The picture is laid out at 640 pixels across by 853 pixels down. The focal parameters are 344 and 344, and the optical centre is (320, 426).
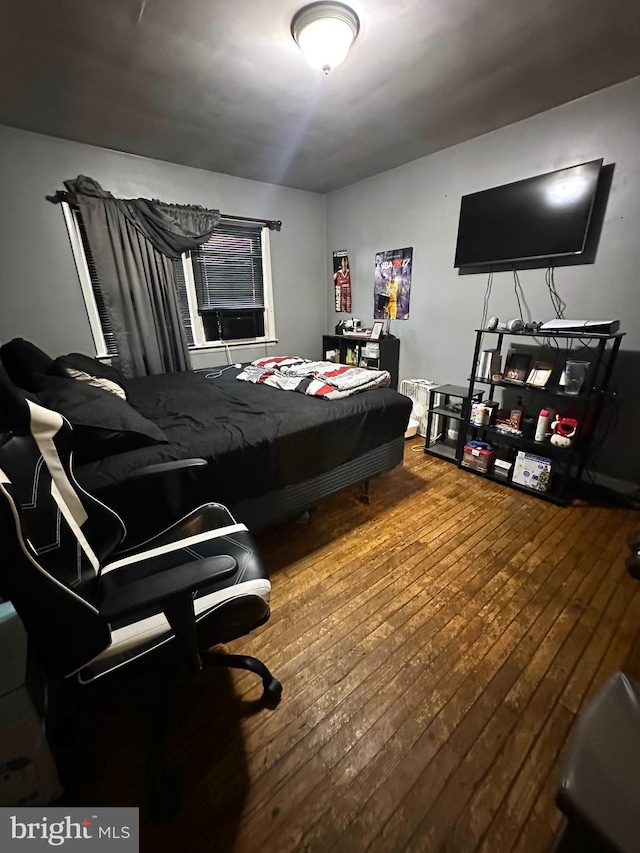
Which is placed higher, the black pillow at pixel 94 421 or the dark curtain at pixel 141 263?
the dark curtain at pixel 141 263

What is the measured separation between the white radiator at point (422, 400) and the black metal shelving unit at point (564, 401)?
411 millimetres

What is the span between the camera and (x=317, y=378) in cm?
242

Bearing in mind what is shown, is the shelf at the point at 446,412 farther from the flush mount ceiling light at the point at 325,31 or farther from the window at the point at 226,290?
the flush mount ceiling light at the point at 325,31

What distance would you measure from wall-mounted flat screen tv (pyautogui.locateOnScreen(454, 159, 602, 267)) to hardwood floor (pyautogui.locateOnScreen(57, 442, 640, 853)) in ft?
6.27

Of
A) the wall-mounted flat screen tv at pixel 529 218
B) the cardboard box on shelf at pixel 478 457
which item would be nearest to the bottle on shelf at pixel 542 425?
the cardboard box on shelf at pixel 478 457

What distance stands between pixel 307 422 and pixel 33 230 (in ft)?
8.76

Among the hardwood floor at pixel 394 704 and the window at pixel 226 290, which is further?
the window at pixel 226 290

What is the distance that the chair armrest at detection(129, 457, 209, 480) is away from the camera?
1.29 m

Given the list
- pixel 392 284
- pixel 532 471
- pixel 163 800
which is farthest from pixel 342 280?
pixel 163 800

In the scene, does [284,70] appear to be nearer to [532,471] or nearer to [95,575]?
[95,575]

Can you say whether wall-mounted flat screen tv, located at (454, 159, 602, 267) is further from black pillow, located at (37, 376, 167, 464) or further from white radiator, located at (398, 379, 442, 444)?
black pillow, located at (37, 376, 167, 464)

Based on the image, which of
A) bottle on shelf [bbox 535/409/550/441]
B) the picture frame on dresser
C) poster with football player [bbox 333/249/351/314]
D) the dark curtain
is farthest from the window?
bottle on shelf [bbox 535/409/550/441]

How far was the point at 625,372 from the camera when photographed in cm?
224

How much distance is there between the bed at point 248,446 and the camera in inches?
54.6
